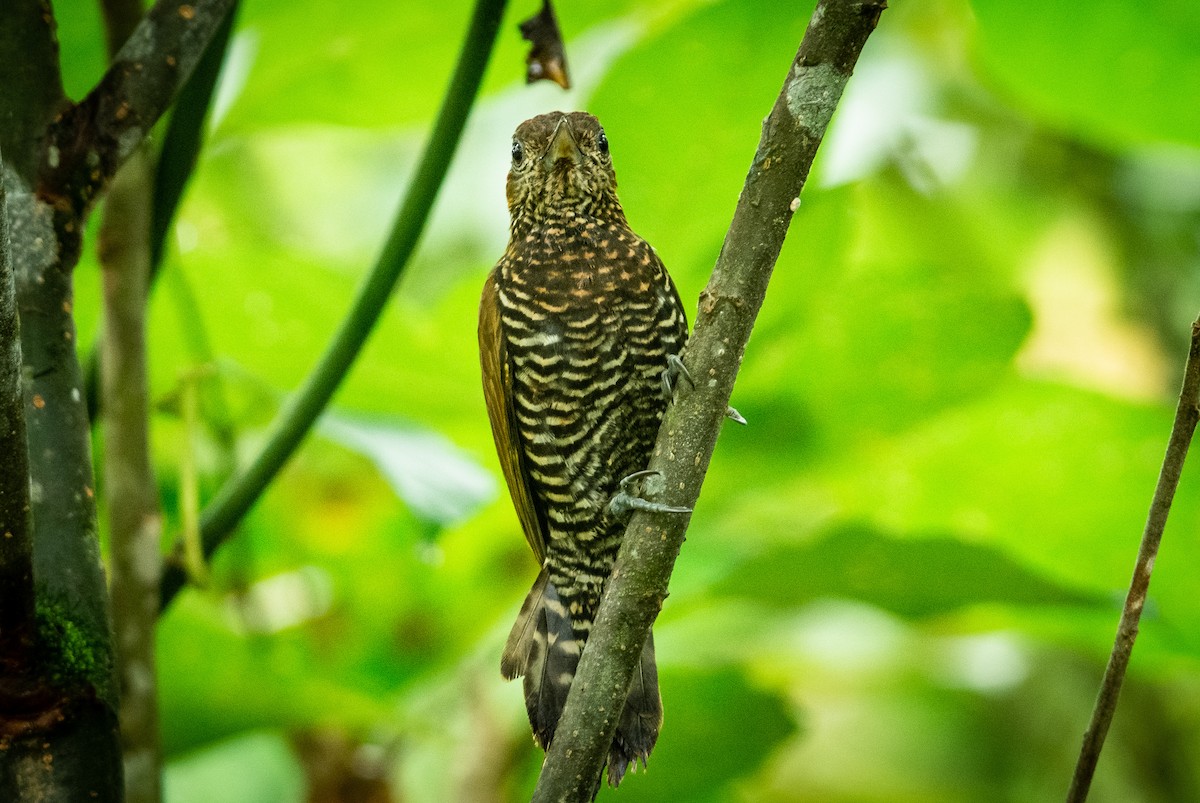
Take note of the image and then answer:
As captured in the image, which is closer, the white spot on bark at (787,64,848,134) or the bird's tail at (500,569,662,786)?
the white spot on bark at (787,64,848,134)

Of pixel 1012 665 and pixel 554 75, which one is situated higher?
pixel 554 75

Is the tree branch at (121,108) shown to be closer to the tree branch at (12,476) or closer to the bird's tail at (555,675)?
the tree branch at (12,476)

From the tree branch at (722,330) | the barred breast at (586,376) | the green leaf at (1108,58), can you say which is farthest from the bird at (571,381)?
the tree branch at (722,330)

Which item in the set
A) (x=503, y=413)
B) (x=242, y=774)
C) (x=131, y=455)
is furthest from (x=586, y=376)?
(x=242, y=774)

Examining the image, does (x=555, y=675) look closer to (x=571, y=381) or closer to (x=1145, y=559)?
(x=571, y=381)

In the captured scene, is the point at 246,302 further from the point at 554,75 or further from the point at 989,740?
the point at 989,740

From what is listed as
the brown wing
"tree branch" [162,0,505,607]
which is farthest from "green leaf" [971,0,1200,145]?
the brown wing

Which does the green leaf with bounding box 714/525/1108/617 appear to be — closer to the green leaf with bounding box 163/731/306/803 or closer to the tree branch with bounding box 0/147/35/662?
the green leaf with bounding box 163/731/306/803

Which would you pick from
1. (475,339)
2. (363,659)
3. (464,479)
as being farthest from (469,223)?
(464,479)
